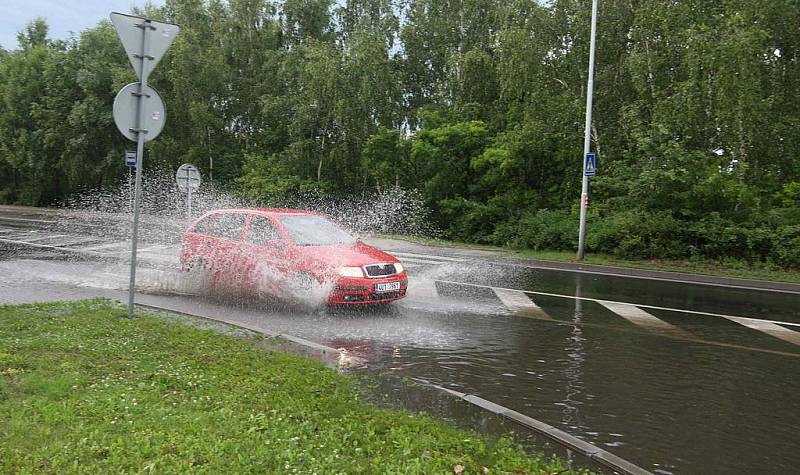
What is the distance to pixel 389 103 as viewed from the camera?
30.7 meters

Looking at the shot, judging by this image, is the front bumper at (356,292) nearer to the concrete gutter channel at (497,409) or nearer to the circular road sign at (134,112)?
the concrete gutter channel at (497,409)

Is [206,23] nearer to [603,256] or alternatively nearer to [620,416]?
[603,256]

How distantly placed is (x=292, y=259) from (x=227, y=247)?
5.30 ft

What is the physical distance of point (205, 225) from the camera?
11438mm

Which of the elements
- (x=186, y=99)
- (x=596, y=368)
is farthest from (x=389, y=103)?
(x=596, y=368)

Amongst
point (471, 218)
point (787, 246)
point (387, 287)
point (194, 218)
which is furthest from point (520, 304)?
point (194, 218)

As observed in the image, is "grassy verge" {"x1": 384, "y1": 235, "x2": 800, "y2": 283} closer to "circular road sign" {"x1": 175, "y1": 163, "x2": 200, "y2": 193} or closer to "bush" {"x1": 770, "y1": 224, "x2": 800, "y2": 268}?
"bush" {"x1": 770, "y1": 224, "x2": 800, "y2": 268}

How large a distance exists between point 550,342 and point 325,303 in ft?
11.1

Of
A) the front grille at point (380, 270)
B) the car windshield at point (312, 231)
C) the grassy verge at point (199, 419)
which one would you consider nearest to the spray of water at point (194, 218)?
the front grille at point (380, 270)

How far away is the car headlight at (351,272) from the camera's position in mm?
9367

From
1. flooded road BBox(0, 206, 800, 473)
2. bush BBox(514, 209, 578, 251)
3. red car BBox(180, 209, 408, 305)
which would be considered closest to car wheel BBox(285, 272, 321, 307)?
red car BBox(180, 209, 408, 305)

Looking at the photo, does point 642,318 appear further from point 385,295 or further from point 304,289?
point 304,289

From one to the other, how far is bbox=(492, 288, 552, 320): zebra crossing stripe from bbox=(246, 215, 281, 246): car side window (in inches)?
162

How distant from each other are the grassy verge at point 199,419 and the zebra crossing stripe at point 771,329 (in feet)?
21.1
